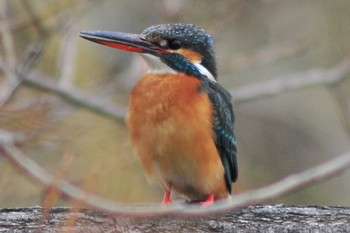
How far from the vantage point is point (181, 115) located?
18.3ft

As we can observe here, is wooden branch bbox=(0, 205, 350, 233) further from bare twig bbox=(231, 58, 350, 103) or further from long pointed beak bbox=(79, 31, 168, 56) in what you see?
bare twig bbox=(231, 58, 350, 103)

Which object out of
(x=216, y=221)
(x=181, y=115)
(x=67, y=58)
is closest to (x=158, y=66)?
(x=181, y=115)

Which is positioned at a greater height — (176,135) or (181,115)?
(181,115)

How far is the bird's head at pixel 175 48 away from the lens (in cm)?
582

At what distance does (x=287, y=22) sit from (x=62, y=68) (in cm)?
479

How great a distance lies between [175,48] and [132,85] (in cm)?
210

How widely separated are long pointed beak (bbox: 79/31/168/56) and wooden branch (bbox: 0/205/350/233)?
1.13 metres

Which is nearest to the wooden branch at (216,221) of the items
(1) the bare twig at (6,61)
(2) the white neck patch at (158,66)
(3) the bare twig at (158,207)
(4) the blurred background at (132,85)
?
(4) the blurred background at (132,85)

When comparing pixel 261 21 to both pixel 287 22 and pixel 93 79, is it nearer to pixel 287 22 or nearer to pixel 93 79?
pixel 287 22

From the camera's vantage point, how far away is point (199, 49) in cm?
595

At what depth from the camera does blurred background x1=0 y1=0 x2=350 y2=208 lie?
22.3 feet

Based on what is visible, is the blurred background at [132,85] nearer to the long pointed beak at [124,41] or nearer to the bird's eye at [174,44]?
the long pointed beak at [124,41]

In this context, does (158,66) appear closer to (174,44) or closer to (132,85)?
(174,44)

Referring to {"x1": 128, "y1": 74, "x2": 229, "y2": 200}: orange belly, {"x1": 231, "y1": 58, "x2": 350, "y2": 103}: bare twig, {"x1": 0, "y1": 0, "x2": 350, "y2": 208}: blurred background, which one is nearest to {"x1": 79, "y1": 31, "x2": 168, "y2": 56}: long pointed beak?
{"x1": 128, "y1": 74, "x2": 229, "y2": 200}: orange belly
